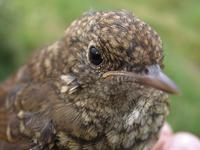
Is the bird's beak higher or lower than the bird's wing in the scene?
higher

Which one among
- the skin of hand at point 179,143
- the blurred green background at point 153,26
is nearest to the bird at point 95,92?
the skin of hand at point 179,143

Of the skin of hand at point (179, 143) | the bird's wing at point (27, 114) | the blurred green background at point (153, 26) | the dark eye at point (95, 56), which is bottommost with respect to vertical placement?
the bird's wing at point (27, 114)

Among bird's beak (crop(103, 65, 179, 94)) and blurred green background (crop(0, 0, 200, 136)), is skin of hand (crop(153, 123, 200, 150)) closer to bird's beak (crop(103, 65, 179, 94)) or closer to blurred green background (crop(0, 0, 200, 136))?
bird's beak (crop(103, 65, 179, 94))

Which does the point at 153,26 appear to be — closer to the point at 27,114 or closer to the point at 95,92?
the point at 27,114

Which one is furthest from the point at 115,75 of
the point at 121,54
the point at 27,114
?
the point at 27,114

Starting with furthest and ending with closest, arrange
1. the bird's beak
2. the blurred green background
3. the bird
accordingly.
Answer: the blurred green background
the bird
the bird's beak

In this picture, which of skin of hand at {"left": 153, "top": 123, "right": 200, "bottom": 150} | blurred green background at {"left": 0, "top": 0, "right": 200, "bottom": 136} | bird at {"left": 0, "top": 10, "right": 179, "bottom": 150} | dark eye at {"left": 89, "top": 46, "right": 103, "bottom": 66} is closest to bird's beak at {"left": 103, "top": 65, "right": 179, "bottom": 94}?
bird at {"left": 0, "top": 10, "right": 179, "bottom": 150}

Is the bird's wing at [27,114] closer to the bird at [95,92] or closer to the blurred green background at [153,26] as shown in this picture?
the bird at [95,92]

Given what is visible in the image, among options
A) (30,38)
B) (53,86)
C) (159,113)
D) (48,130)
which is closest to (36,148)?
(48,130)

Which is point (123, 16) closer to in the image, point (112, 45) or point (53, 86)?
point (112, 45)
